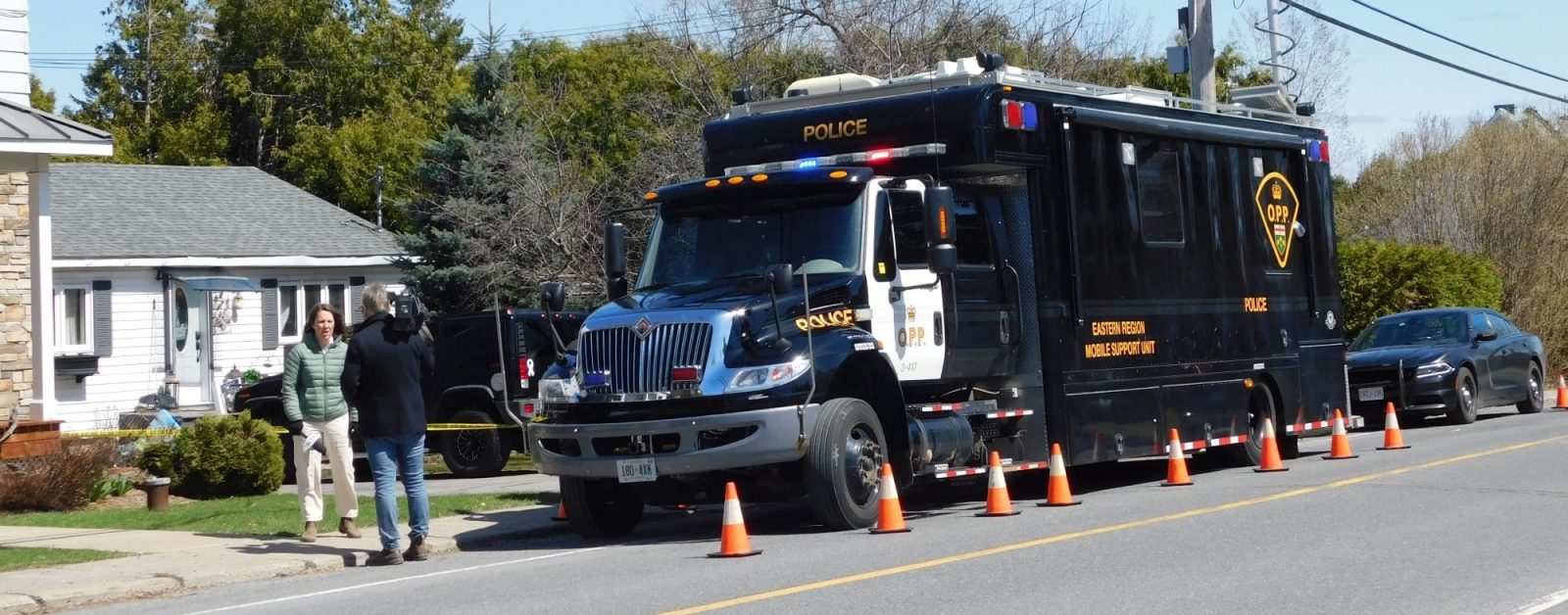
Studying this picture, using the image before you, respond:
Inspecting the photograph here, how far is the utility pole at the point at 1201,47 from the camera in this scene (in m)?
24.7

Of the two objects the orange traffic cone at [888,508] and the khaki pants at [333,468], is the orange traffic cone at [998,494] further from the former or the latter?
the khaki pants at [333,468]

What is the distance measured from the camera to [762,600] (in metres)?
9.34

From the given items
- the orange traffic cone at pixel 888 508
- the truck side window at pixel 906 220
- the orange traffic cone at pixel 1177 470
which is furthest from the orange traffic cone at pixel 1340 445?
the orange traffic cone at pixel 888 508

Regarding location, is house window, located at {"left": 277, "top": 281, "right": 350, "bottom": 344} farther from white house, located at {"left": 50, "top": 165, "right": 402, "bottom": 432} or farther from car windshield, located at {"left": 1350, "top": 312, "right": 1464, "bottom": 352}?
car windshield, located at {"left": 1350, "top": 312, "right": 1464, "bottom": 352}

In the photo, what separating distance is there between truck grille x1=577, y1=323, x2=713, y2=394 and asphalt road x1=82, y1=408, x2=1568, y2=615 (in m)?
1.18

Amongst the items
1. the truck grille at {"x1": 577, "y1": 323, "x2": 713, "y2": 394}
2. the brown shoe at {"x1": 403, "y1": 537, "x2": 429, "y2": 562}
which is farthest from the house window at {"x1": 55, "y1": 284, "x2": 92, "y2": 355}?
the truck grille at {"x1": 577, "y1": 323, "x2": 713, "y2": 394}

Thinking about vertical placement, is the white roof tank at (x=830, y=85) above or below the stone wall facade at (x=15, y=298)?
above

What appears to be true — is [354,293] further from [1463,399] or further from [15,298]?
[1463,399]

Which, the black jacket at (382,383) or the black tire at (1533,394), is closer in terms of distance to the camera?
the black jacket at (382,383)

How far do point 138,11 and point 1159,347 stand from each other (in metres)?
58.5

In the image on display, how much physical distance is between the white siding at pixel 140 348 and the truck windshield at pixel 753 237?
1788 cm

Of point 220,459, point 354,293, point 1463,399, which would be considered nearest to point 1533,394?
point 1463,399

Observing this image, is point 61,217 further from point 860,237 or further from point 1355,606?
point 1355,606

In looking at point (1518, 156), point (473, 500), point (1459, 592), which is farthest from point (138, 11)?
point (1459, 592)
